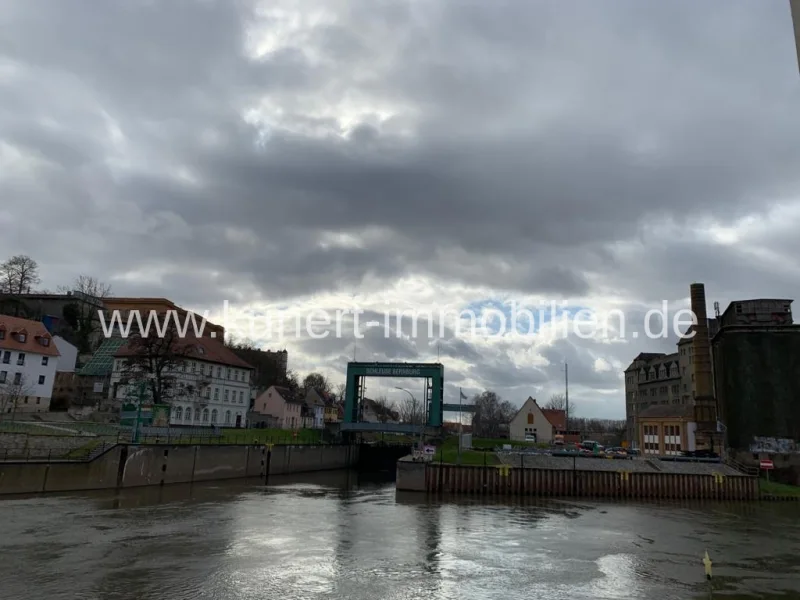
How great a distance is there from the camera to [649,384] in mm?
107812

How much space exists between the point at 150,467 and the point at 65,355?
4151 centimetres

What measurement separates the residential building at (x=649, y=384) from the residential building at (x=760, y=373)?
3815cm

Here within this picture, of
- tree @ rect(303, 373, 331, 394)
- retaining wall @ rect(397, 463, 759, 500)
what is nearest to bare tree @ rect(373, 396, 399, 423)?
tree @ rect(303, 373, 331, 394)

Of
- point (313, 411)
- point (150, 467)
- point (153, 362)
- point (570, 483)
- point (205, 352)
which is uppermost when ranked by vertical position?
point (205, 352)

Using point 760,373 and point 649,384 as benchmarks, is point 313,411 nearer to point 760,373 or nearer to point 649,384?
point 649,384

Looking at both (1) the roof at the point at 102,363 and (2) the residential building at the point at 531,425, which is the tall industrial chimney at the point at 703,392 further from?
(1) the roof at the point at 102,363

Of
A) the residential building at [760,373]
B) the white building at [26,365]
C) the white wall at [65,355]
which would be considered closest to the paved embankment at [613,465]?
the residential building at [760,373]

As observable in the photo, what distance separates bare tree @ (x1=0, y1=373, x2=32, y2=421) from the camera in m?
52.2

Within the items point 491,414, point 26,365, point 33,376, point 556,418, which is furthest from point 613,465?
point 491,414

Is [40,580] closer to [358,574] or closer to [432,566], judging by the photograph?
[358,574]

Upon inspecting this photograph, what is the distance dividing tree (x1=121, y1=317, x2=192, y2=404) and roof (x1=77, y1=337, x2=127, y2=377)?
1399cm

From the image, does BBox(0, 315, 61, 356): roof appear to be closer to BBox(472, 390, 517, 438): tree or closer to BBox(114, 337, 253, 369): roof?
BBox(114, 337, 253, 369): roof

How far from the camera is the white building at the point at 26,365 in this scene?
185 ft

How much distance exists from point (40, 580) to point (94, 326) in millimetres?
86860
